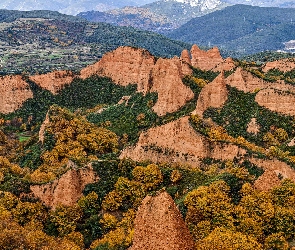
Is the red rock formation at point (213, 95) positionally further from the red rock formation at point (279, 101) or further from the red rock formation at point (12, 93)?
the red rock formation at point (12, 93)

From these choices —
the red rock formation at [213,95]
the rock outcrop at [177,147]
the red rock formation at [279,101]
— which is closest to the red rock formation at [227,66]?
the red rock formation at [279,101]

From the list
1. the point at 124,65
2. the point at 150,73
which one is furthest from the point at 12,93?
the point at 150,73

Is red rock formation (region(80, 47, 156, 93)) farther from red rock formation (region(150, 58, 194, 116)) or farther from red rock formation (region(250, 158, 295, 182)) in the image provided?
red rock formation (region(250, 158, 295, 182))

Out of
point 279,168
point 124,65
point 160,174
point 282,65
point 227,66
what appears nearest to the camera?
point 279,168

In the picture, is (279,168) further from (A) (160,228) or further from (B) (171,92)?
(B) (171,92)

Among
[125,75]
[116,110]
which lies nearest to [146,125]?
[116,110]

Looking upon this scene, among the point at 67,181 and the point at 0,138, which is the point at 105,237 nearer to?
the point at 67,181
